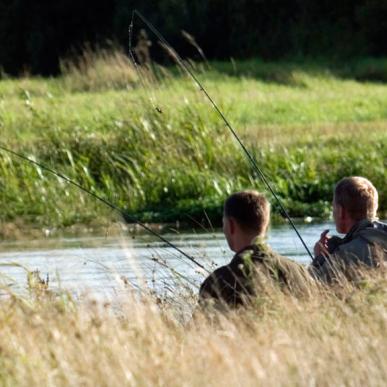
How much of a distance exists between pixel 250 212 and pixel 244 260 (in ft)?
0.78

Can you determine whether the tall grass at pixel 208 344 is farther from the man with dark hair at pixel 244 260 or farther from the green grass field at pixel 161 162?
the green grass field at pixel 161 162

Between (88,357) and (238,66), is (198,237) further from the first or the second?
(238,66)

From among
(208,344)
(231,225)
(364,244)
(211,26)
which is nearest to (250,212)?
(231,225)

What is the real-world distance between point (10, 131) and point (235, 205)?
34.9 ft

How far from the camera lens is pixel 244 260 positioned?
6.13m

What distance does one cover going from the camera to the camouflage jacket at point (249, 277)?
6.11 metres

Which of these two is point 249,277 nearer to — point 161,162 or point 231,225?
point 231,225

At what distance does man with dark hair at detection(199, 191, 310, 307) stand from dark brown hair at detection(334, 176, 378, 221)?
2.92ft

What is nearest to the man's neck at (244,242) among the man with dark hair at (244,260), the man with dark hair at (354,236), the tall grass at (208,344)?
the man with dark hair at (244,260)

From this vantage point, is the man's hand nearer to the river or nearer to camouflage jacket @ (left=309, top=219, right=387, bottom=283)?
camouflage jacket @ (left=309, top=219, right=387, bottom=283)

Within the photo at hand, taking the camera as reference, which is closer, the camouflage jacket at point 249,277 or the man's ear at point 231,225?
the camouflage jacket at point 249,277

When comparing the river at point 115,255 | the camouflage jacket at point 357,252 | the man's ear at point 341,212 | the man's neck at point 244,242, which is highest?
the man's neck at point 244,242

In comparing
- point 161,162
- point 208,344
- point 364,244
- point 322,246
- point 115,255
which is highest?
point 208,344

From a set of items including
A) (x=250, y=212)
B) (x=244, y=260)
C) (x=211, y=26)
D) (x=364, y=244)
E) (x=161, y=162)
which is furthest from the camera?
(x=211, y=26)
